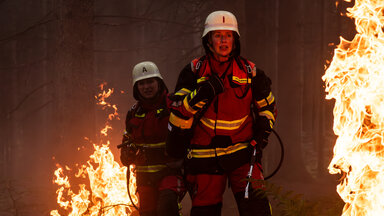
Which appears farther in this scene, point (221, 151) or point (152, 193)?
point (152, 193)

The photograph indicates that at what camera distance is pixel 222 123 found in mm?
4219

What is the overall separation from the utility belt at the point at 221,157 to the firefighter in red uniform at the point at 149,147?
3.46 ft

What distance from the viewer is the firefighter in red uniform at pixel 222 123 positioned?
420 cm

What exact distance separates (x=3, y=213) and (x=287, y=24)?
8039mm

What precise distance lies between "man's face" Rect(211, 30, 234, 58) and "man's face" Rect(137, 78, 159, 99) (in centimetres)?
161

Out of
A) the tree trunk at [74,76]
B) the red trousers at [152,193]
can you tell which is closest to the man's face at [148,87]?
the red trousers at [152,193]

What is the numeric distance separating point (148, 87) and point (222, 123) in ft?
5.91

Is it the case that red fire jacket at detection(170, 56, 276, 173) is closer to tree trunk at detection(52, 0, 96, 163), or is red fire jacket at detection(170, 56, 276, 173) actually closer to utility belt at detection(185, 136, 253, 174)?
utility belt at detection(185, 136, 253, 174)

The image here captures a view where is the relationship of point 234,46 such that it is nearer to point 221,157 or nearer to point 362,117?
point 221,157

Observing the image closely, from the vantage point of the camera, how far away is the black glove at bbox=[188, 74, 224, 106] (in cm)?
398

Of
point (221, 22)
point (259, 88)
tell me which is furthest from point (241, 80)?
point (221, 22)

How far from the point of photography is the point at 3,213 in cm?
1002

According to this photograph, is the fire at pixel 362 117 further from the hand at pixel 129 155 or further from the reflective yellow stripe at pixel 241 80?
the hand at pixel 129 155

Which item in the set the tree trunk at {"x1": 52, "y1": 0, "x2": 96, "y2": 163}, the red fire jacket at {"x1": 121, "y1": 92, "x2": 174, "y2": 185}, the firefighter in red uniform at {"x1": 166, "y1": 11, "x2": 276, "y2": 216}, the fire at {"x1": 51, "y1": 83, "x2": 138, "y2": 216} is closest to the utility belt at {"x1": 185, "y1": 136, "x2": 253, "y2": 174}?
the firefighter in red uniform at {"x1": 166, "y1": 11, "x2": 276, "y2": 216}
